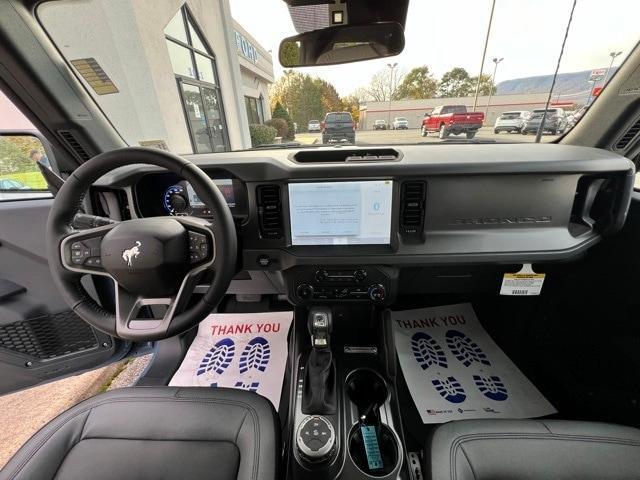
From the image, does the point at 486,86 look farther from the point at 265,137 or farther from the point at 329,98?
the point at 265,137

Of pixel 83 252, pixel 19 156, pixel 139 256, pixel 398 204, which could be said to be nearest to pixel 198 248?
pixel 139 256

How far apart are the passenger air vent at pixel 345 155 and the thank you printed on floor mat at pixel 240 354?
1.19m

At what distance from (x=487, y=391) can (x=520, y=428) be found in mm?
777

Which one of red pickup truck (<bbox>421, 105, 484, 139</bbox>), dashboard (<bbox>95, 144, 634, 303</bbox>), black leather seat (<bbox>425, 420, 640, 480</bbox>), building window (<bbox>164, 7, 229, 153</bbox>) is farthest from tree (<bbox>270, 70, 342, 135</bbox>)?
building window (<bbox>164, 7, 229, 153</bbox>)

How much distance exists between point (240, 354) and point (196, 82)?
→ 6.83 metres

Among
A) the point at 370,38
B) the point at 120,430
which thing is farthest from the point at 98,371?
the point at 370,38

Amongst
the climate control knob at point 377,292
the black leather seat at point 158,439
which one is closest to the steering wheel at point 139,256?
the black leather seat at point 158,439

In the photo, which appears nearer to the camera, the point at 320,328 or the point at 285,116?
the point at 320,328

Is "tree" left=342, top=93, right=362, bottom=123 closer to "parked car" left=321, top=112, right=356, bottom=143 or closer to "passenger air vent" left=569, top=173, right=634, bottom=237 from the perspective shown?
"parked car" left=321, top=112, right=356, bottom=143

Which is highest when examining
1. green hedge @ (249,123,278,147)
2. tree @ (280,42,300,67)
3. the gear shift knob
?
tree @ (280,42,300,67)

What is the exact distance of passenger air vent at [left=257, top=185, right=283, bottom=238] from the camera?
4.34 feet

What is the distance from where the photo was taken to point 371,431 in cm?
129

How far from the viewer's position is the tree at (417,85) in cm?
188

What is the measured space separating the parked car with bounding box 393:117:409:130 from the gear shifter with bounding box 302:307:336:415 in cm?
110
